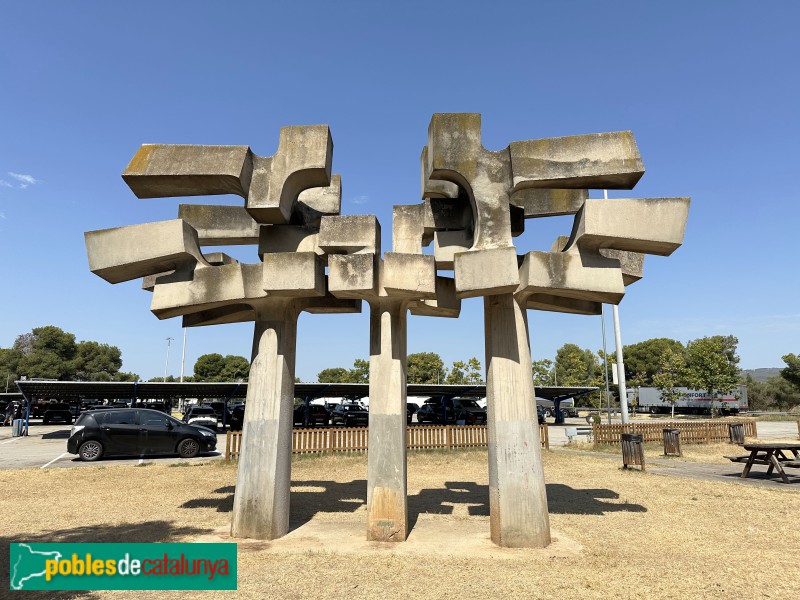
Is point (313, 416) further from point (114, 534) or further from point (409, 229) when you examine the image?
point (409, 229)

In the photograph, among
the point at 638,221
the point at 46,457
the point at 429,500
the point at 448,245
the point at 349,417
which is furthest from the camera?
the point at 349,417

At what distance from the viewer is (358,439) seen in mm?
17281

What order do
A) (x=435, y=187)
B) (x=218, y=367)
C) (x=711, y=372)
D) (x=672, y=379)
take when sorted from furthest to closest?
(x=218, y=367), (x=672, y=379), (x=711, y=372), (x=435, y=187)

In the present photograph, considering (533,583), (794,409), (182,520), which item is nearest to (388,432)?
(533,583)

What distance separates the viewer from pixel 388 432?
6875 millimetres

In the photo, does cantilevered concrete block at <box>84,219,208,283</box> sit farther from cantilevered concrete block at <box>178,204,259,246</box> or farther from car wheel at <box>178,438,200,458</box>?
car wheel at <box>178,438,200,458</box>

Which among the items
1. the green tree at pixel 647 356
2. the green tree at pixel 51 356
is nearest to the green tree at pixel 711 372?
the green tree at pixel 647 356

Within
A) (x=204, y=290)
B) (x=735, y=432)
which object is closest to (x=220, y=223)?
(x=204, y=290)

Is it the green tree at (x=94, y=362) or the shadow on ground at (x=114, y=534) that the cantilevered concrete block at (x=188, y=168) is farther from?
the green tree at (x=94, y=362)

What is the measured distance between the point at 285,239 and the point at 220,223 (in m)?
1.46

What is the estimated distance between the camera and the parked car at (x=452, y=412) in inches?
1200

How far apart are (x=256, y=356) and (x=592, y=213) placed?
5.31m

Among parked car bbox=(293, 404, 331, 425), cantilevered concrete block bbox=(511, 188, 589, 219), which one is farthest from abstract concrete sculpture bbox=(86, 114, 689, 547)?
parked car bbox=(293, 404, 331, 425)

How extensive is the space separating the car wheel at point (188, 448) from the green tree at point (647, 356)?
71.9m
